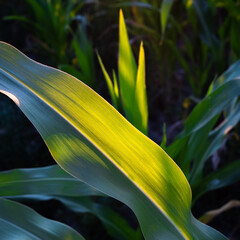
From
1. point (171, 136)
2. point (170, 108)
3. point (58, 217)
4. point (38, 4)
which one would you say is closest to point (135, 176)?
point (58, 217)

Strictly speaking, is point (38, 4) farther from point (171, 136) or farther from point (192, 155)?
point (192, 155)

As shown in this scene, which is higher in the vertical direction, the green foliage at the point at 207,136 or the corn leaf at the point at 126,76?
the corn leaf at the point at 126,76

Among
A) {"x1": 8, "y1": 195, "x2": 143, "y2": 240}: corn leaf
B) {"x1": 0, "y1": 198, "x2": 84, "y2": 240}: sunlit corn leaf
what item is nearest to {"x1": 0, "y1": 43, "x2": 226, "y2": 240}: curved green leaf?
{"x1": 0, "y1": 198, "x2": 84, "y2": 240}: sunlit corn leaf

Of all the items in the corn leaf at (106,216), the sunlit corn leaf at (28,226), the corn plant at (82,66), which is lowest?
the corn leaf at (106,216)

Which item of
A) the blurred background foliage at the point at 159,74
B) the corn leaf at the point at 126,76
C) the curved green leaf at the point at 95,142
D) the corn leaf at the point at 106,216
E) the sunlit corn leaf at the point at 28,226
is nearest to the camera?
the curved green leaf at the point at 95,142

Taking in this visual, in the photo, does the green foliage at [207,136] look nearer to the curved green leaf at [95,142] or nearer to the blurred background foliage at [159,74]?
the blurred background foliage at [159,74]

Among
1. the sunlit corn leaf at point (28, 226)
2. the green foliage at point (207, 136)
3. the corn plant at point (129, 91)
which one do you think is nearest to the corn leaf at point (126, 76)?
the corn plant at point (129, 91)

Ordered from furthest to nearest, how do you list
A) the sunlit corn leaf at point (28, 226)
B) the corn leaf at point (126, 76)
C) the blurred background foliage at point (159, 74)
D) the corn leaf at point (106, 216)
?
the blurred background foliage at point (159, 74)
the corn leaf at point (106, 216)
the corn leaf at point (126, 76)
the sunlit corn leaf at point (28, 226)
